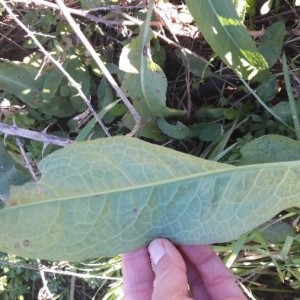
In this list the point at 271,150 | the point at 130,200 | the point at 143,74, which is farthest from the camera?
the point at 143,74

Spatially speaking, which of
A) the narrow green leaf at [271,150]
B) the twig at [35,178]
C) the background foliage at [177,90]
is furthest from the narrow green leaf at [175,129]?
the twig at [35,178]

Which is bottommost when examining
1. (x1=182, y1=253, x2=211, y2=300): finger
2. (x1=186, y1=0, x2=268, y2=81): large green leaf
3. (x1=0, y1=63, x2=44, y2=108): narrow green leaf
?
(x1=182, y1=253, x2=211, y2=300): finger

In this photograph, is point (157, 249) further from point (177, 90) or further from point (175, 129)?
point (177, 90)

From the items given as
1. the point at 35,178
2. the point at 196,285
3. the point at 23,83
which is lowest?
the point at 196,285

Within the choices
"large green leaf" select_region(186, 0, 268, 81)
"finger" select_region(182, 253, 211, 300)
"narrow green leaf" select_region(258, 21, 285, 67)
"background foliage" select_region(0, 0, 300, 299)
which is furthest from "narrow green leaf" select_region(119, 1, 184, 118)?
"finger" select_region(182, 253, 211, 300)

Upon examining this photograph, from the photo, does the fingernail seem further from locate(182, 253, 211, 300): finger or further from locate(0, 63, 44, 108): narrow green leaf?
locate(0, 63, 44, 108): narrow green leaf

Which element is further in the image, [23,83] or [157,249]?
[23,83]

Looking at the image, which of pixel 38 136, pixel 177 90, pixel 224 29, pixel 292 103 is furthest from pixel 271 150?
pixel 38 136
